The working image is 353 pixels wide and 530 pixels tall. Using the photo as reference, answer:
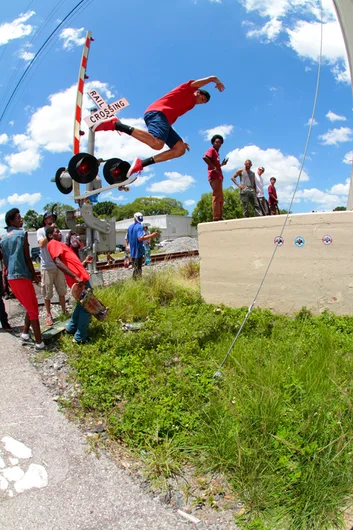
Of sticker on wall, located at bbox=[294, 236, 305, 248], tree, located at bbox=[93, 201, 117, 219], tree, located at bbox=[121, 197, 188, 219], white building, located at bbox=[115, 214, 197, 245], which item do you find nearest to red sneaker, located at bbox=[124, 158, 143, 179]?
sticker on wall, located at bbox=[294, 236, 305, 248]

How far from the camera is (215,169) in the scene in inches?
335

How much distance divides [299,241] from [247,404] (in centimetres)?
390

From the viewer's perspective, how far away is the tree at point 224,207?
5881 cm

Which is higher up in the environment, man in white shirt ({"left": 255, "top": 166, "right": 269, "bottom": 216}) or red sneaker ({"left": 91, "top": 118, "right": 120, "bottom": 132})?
red sneaker ({"left": 91, "top": 118, "right": 120, "bottom": 132})

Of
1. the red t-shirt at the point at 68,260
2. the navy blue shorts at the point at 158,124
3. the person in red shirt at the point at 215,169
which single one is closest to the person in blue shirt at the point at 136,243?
the person in red shirt at the point at 215,169

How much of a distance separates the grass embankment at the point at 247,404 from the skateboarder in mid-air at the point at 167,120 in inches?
96.5

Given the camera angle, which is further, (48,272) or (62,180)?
(62,180)

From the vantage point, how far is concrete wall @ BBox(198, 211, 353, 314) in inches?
249

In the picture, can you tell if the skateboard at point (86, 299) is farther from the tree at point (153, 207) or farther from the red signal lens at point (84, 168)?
the tree at point (153, 207)

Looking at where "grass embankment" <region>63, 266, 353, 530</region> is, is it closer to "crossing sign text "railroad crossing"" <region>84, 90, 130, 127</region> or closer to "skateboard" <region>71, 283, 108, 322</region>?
"skateboard" <region>71, 283, 108, 322</region>

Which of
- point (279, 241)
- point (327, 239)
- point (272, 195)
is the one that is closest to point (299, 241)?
point (279, 241)

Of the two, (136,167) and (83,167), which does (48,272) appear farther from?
(136,167)

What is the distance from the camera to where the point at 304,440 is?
3.01 m

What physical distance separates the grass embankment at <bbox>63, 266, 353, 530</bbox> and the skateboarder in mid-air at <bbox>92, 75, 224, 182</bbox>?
2.45m
